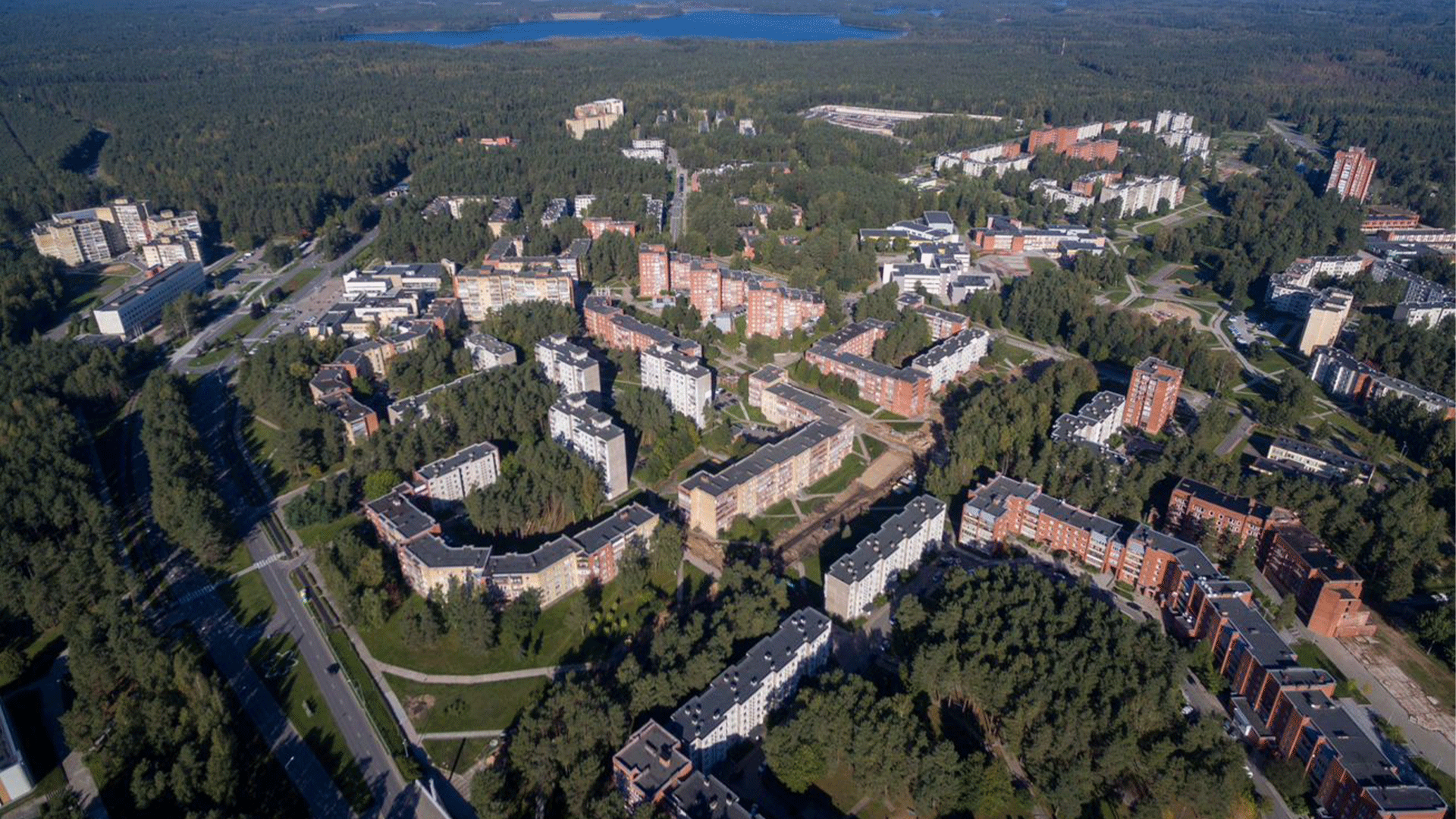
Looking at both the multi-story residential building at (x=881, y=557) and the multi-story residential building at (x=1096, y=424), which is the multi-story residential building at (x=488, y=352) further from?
the multi-story residential building at (x=1096, y=424)

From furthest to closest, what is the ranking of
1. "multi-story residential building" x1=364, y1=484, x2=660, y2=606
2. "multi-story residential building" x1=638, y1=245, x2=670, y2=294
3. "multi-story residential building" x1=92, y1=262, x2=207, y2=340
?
"multi-story residential building" x1=638, y1=245, x2=670, y2=294, "multi-story residential building" x1=92, y1=262, x2=207, y2=340, "multi-story residential building" x1=364, y1=484, x2=660, y2=606

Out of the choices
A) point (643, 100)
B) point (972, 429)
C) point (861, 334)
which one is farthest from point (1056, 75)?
point (972, 429)

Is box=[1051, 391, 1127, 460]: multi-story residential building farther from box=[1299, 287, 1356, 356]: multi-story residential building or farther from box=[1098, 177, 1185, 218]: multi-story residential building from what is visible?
box=[1098, 177, 1185, 218]: multi-story residential building

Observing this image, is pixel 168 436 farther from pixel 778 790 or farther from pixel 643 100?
pixel 643 100

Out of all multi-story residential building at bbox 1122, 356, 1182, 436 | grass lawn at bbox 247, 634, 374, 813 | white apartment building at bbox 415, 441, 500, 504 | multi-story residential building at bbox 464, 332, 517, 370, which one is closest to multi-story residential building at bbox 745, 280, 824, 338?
multi-story residential building at bbox 464, 332, 517, 370

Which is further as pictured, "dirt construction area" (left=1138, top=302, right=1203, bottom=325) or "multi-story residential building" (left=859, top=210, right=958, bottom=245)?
"multi-story residential building" (left=859, top=210, right=958, bottom=245)

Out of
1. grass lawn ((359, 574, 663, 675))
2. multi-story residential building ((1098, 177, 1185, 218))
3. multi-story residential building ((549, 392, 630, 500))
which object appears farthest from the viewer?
multi-story residential building ((1098, 177, 1185, 218))
